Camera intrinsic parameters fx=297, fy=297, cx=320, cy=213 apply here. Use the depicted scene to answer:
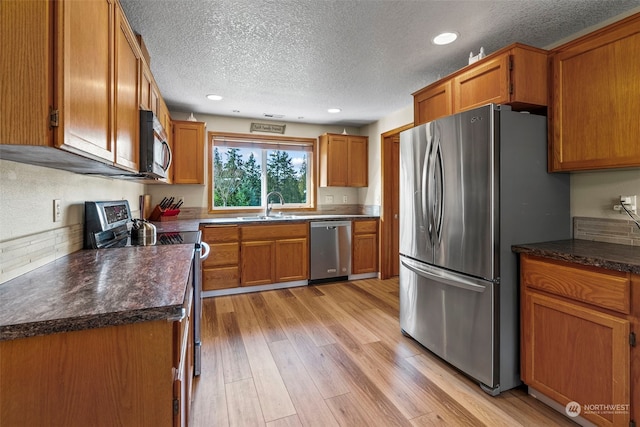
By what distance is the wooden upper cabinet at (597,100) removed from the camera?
5.12 feet

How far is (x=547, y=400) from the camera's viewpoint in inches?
65.5

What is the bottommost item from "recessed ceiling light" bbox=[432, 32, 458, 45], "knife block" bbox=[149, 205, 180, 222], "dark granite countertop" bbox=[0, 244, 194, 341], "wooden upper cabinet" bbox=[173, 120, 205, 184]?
"dark granite countertop" bbox=[0, 244, 194, 341]

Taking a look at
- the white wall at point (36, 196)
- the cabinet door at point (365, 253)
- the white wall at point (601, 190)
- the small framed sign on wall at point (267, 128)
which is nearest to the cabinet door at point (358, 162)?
the cabinet door at point (365, 253)

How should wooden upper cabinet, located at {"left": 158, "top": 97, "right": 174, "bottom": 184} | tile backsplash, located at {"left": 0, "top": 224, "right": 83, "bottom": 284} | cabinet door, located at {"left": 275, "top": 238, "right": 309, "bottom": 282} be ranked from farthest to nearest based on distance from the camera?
cabinet door, located at {"left": 275, "top": 238, "right": 309, "bottom": 282} < wooden upper cabinet, located at {"left": 158, "top": 97, "right": 174, "bottom": 184} < tile backsplash, located at {"left": 0, "top": 224, "right": 83, "bottom": 284}

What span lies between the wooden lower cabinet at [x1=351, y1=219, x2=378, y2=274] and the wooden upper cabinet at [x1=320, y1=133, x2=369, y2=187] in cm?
68

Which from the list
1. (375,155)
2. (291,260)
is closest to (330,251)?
(291,260)

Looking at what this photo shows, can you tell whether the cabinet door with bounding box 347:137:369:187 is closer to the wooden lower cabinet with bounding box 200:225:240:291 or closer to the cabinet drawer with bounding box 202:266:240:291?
the wooden lower cabinet with bounding box 200:225:240:291

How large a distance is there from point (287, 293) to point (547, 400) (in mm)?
2578

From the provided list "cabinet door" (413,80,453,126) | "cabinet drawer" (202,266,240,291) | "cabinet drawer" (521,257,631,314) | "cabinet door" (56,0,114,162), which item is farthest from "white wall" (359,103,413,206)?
"cabinet door" (56,0,114,162)

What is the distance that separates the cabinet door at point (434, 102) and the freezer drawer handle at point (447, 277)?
1.18m

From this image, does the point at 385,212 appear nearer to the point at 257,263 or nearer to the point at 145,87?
the point at 257,263

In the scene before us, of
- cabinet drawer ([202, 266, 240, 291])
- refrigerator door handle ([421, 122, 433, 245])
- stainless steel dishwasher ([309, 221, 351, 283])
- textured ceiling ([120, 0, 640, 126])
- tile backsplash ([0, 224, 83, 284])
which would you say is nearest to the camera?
tile backsplash ([0, 224, 83, 284])

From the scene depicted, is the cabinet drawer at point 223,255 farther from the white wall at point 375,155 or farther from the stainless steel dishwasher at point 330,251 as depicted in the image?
the white wall at point 375,155

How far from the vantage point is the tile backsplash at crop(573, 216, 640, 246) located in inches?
68.9
